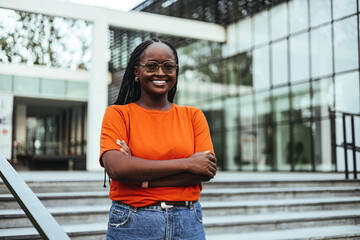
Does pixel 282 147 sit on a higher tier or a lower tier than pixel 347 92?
lower

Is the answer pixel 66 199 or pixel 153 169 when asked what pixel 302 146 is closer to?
pixel 66 199

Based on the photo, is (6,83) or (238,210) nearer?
(238,210)

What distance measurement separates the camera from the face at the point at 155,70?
73.7 inches

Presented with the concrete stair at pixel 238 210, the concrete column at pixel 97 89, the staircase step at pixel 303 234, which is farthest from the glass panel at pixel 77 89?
the staircase step at pixel 303 234

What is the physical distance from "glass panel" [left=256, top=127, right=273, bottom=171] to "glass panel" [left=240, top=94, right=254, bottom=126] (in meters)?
0.71

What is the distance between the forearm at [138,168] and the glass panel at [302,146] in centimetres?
1408

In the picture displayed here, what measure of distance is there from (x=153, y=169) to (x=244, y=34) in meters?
17.5

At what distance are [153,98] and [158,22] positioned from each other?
11933 millimetres

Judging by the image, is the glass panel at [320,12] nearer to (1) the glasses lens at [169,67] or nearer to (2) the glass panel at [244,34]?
(2) the glass panel at [244,34]

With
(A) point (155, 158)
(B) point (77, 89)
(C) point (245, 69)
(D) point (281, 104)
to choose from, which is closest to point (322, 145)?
(D) point (281, 104)

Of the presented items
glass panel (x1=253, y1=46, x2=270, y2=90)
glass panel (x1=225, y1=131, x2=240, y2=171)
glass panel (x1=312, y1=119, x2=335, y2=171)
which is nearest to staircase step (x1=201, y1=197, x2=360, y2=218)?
glass panel (x1=312, y1=119, x2=335, y2=171)

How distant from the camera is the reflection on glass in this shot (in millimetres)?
15097

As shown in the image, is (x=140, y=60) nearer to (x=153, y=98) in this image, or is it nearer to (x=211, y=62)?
(x=153, y=98)

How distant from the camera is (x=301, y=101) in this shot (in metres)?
15.6
